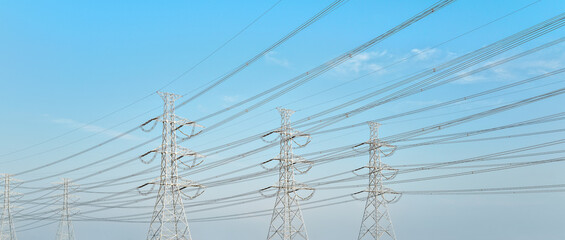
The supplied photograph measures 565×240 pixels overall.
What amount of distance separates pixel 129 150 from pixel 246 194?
876 cm

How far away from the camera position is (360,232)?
38.8 meters

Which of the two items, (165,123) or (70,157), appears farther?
(70,157)

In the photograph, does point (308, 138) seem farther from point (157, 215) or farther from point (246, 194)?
point (157, 215)

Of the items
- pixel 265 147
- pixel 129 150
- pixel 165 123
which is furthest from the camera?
pixel 129 150

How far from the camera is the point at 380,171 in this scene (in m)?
38.9

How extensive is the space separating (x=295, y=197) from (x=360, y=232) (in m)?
6.47

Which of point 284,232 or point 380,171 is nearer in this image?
point 284,232

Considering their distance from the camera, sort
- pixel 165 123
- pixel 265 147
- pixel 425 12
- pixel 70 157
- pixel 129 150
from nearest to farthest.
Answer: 1. pixel 425 12
2. pixel 265 147
3. pixel 165 123
4. pixel 129 150
5. pixel 70 157

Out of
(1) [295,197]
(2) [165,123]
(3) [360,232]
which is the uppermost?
(2) [165,123]

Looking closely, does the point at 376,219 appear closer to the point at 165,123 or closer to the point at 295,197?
the point at 295,197

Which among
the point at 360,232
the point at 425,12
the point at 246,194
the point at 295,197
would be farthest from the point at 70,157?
the point at 425,12

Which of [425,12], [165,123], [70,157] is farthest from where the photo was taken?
[70,157]

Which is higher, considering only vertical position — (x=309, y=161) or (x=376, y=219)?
(x=309, y=161)

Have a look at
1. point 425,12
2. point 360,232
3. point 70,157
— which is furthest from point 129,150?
point 425,12
